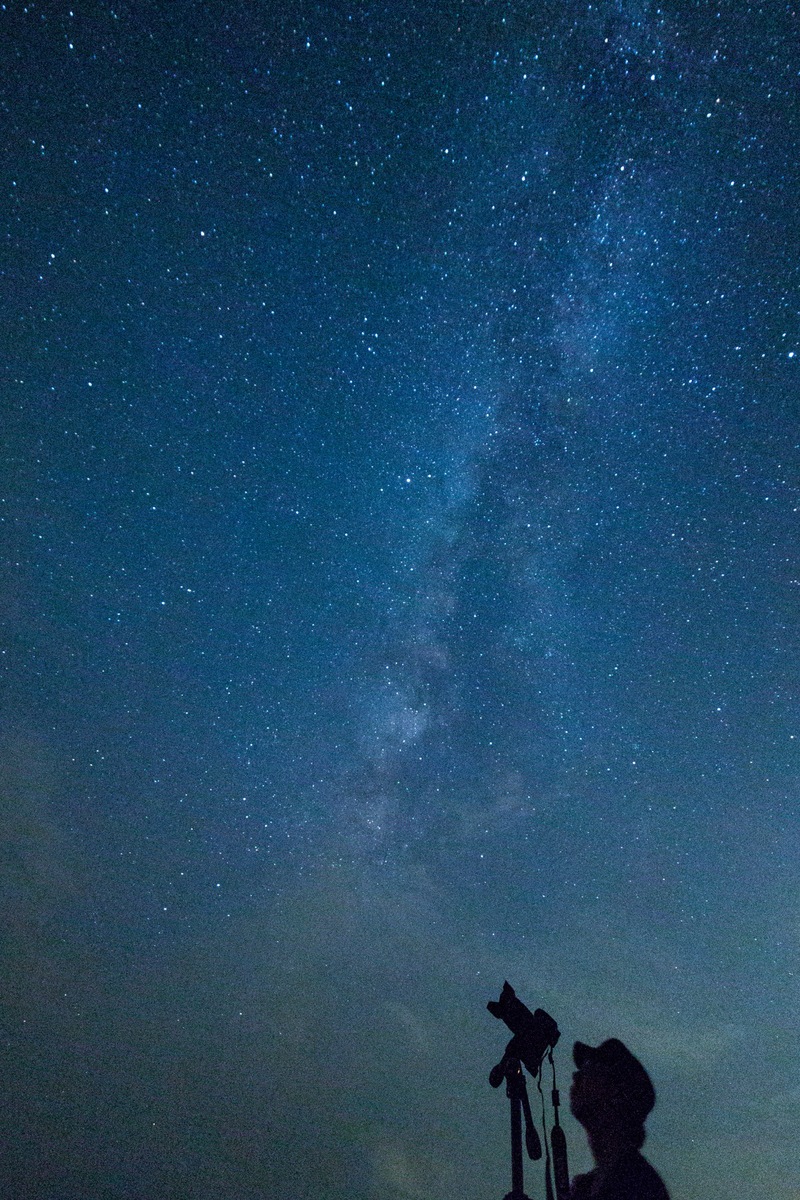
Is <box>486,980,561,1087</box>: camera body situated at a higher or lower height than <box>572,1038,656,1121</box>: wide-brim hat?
higher

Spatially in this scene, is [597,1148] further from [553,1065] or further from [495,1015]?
[495,1015]

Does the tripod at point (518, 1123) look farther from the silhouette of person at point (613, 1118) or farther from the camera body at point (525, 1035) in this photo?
the silhouette of person at point (613, 1118)

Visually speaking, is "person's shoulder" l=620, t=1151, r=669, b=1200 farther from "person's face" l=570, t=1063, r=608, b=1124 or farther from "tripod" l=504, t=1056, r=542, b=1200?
"tripod" l=504, t=1056, r=542, b=1200

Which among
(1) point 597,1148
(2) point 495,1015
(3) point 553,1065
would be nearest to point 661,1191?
(1) point 597,1148

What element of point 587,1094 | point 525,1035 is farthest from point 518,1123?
point 587,1094

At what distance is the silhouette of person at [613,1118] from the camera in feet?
5.86

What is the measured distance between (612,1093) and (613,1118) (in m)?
0.06

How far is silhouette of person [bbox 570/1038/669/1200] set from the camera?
179 cm

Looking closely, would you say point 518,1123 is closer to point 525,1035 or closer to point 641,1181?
point 525,1035

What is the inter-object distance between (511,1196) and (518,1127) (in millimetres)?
580

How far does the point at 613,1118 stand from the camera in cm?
194

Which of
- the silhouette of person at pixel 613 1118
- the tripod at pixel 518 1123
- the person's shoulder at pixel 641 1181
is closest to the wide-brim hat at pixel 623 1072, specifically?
the silhouette of person at pixel 613 1118

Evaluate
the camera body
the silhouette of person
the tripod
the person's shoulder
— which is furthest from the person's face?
the camera body

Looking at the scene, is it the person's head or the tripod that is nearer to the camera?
the person's head
